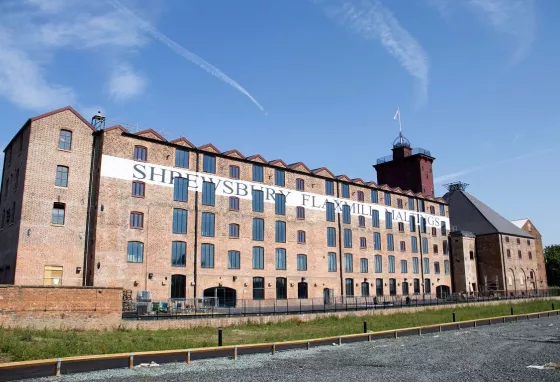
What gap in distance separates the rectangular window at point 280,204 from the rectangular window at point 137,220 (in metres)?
13.0

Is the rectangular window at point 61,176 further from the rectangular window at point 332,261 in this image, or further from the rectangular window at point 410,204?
the rectangular window at point 410,204

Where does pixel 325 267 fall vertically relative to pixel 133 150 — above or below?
below

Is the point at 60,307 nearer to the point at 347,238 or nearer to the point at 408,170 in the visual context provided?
the point at 347,238

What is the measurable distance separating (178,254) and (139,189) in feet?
18.7

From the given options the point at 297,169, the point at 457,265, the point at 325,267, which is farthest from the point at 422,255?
the point at 297,169

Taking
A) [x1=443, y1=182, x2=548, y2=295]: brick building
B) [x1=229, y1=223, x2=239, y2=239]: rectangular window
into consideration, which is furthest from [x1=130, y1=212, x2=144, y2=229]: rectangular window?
[x1=443, y1=182, x2=548, y2=295]: brick building

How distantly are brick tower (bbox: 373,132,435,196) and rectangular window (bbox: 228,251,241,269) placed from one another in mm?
32550

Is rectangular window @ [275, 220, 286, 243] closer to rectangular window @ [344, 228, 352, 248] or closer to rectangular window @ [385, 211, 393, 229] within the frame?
rectangular window @ [344, 228, 352, 248]

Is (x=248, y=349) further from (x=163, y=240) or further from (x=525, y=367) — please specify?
(x=163, y=240)

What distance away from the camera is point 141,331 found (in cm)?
2533

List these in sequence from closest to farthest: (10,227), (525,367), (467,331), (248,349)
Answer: (525,367) < (248,349) < (467,331) < (10,227)

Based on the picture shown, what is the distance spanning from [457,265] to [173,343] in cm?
4997

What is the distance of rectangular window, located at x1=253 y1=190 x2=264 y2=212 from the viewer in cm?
4288

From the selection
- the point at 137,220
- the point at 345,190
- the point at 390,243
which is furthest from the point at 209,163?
the point at 390,243
